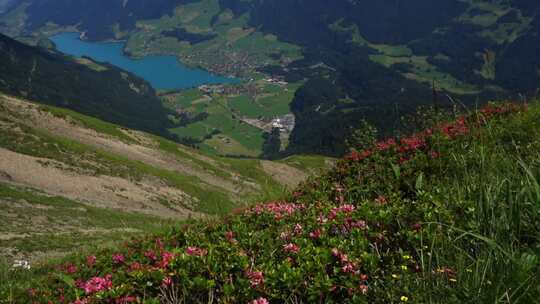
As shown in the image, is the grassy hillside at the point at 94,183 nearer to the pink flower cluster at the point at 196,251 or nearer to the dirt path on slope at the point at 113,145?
the dirt path on slope at the point at 113,145

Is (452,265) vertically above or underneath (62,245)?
above

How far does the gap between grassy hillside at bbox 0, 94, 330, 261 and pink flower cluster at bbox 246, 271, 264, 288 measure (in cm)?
409

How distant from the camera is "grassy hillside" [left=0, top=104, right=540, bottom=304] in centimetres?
392

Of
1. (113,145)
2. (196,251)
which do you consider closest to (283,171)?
(113,145)

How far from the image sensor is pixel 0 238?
2753 cm

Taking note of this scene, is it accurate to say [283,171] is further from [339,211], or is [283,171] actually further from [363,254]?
[363,254]

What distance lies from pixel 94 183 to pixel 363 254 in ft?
185

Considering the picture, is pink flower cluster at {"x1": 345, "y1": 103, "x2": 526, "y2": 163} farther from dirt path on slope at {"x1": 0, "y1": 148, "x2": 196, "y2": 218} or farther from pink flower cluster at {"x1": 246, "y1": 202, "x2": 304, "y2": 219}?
dirt path on slope at {"x1": 0, "y1": 148, "x2": 196, "y2": 218}

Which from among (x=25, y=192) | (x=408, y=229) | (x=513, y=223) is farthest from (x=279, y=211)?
(x=25, y=192)

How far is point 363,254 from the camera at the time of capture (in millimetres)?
5324

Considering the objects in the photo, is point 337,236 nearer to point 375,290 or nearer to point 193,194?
point 375,290

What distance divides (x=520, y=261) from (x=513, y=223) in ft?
2.91

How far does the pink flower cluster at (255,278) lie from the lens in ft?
17.7

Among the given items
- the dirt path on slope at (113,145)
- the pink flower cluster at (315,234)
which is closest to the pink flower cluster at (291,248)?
the pink flower cluster at (315,234)
